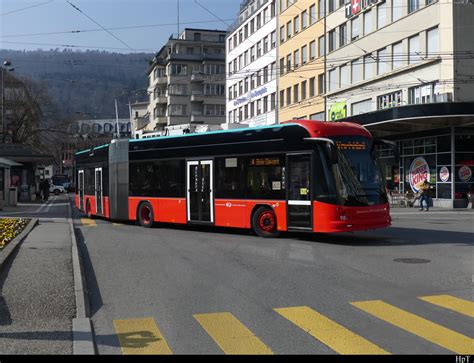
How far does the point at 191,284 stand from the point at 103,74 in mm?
33054

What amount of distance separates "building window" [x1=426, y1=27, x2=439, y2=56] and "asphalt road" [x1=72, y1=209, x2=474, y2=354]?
2189 cm

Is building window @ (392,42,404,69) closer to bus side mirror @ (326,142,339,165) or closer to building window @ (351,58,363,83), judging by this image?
building window @ (351,58,363,83)

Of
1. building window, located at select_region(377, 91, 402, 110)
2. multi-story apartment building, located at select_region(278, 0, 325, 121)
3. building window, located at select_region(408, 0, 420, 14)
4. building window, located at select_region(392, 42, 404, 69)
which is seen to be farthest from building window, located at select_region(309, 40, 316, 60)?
building window, located at select_region(408, 0, 420, 14)

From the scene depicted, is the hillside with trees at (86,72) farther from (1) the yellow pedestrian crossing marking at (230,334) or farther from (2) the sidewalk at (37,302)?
(1) the yellow pedestrian crossing marking at (230,334)

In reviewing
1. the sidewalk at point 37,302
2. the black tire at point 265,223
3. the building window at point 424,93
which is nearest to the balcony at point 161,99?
the building window at point 424,93

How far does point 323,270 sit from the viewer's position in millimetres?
→ 9906

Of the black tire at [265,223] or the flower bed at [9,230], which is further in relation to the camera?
the black tire at [265,223]

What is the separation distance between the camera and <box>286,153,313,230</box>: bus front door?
45.4 ft

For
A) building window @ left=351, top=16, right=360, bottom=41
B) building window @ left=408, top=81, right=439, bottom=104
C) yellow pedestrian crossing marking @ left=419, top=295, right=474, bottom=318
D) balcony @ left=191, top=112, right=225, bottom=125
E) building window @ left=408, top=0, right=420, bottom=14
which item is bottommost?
yellow pedestrian crossing marking @ left=419, top=295, right=474, bottom=318

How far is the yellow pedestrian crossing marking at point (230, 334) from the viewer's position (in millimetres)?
5324

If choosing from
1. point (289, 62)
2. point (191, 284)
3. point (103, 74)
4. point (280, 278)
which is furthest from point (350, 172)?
point (289, 62)

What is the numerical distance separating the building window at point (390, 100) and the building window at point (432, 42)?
3916 mm

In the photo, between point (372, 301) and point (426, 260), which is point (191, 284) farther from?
point (426, 260)

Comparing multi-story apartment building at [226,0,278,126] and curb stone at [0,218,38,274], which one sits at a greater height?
multi-story apartment building at [226,0,278,126]
